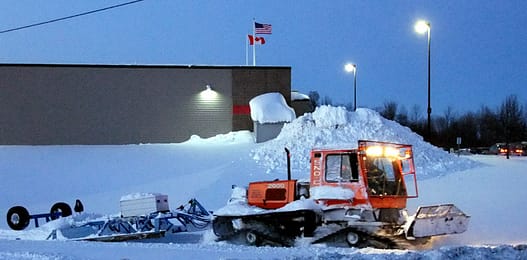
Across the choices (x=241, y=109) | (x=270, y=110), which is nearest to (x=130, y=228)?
(x=270, y=110)

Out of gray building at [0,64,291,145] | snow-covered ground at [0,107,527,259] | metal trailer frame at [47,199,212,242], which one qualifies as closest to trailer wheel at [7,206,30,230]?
snow-covered ground at [0,107,527,259]

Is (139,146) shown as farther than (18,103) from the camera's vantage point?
No

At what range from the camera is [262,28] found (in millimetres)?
47875

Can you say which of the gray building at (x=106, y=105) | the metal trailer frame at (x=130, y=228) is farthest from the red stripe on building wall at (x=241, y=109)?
the metal trailer frame at (x=130, y=228)

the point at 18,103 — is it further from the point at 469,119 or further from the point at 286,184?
the point at 469,119

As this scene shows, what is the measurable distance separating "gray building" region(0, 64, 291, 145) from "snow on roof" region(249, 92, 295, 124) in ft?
13.0

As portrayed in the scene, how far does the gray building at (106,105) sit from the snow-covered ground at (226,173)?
2.39 m

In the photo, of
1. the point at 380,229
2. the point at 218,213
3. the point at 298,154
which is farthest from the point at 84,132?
the point at 380,229

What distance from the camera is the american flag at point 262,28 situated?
47750mm

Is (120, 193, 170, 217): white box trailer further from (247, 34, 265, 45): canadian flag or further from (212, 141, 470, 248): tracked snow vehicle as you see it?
(247, 34, 265, 45): canadian flag

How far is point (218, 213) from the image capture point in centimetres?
1616

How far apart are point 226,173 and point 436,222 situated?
17.5m

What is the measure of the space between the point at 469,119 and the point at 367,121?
3341 inches

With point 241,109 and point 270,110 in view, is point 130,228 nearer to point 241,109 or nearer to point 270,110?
point 270,110
